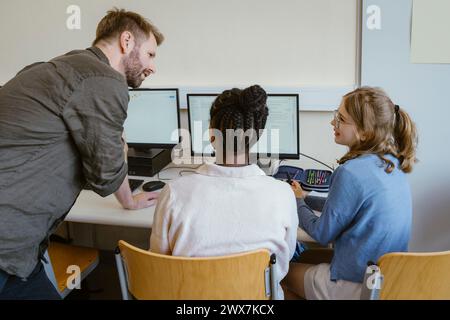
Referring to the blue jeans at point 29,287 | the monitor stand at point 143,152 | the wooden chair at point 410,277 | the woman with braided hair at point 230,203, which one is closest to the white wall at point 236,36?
the monitor stand at point 143,152

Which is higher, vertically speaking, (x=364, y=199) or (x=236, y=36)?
(x=236, y=36)

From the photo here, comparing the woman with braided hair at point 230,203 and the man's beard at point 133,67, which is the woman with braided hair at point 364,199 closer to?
the woman with braided hair at point 230,203

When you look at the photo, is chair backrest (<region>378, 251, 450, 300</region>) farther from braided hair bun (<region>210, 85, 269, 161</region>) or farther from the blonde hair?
braided hair bun (<region>210, 85, 269, 161</region>)

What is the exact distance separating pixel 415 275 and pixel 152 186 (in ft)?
3.88

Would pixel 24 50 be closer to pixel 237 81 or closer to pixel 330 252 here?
pixel 237 81

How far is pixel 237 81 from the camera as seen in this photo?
2.26 metres

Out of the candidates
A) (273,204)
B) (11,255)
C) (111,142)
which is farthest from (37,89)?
(273,204)

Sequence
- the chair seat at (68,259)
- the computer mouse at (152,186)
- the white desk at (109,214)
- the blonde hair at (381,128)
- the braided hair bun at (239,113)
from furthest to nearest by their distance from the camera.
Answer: the computer mouse at (152,186)
the chair seat at (68,259)
the white desk at (109,214)
the blonde hair at (381,128)
the braided hair bun at (239,113)

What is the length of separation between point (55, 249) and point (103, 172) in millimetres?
900

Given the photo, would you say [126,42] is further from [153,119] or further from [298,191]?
[298,191]

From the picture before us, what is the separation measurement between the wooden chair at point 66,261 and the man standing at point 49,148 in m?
0.38

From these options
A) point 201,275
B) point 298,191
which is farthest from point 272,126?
point 201,275

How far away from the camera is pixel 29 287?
134cm

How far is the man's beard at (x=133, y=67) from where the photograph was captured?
1466 mm
